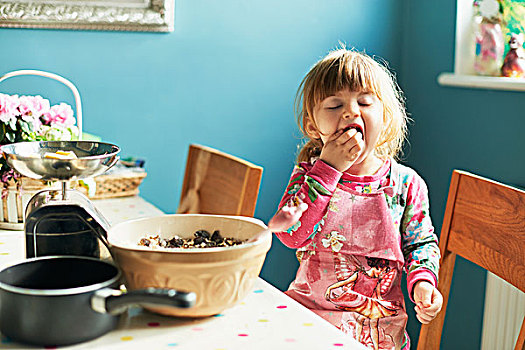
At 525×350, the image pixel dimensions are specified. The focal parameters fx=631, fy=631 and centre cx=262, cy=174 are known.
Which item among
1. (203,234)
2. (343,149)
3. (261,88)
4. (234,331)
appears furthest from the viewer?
(261,88)

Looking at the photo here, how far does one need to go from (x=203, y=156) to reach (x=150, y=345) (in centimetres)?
105

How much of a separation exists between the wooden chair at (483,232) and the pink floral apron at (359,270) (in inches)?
6.2

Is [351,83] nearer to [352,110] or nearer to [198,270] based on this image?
[352,110]

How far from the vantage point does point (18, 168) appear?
37.0 inches

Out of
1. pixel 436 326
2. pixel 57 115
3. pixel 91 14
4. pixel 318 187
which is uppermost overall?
pixel 91 14

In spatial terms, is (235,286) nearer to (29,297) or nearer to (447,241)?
(29,297)

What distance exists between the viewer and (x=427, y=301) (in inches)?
47.1

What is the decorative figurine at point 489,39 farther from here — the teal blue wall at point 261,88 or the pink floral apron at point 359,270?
the pink floral apron at point 359,270

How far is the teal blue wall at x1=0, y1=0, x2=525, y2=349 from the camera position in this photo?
2072 millimetres

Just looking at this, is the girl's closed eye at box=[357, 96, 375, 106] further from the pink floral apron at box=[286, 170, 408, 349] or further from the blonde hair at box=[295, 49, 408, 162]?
the pink floral apron at box=[286, 170, 408, 349]

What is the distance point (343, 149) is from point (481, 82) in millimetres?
1066

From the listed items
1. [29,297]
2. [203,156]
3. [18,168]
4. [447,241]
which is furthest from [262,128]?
[29,297]

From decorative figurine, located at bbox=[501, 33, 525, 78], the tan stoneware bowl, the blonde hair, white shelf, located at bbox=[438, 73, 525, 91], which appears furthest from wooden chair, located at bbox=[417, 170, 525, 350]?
decorative figurine, located at bbox=[501, 33, 525, 78]

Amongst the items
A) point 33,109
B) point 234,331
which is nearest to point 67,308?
point 234,331
